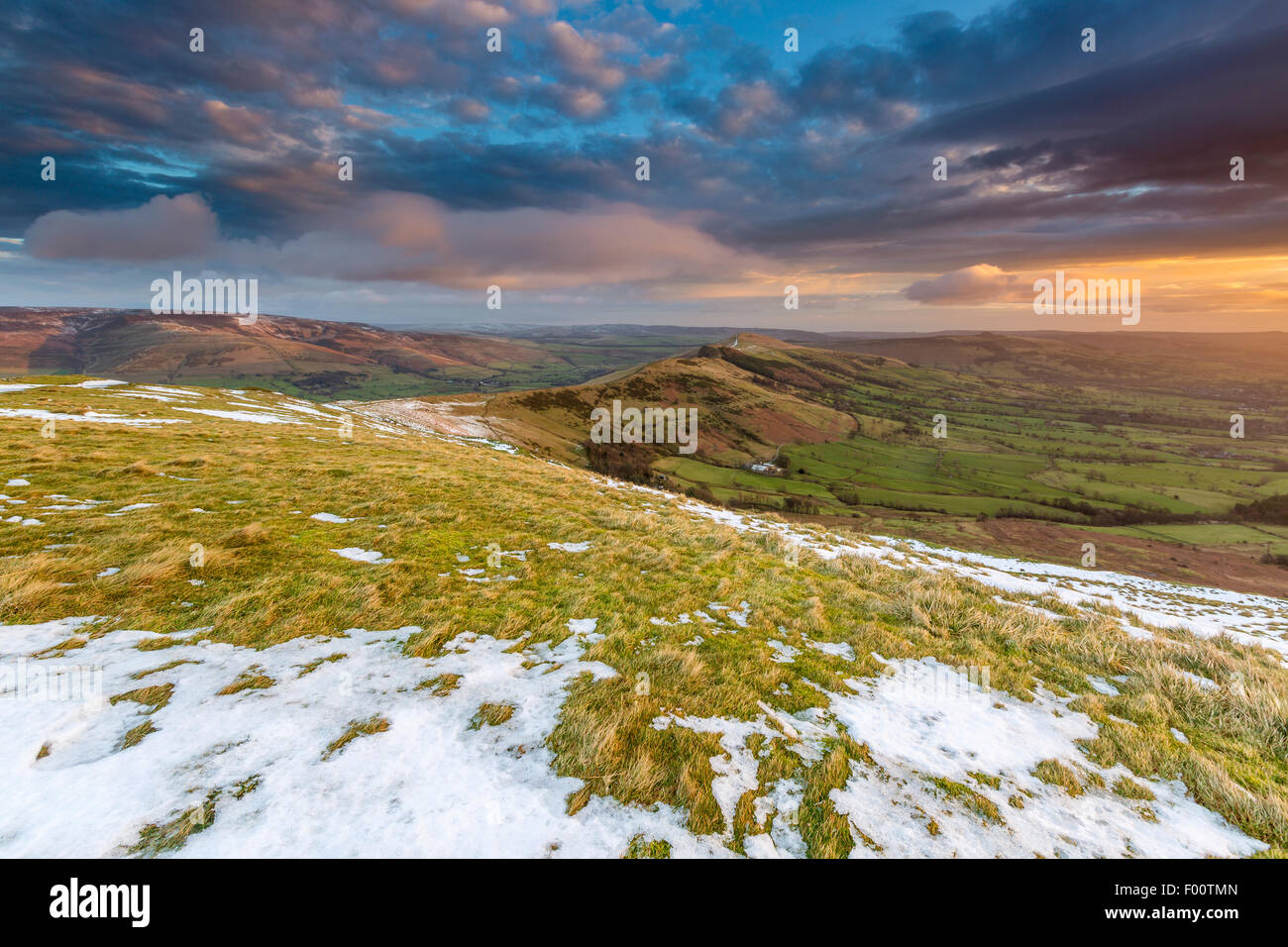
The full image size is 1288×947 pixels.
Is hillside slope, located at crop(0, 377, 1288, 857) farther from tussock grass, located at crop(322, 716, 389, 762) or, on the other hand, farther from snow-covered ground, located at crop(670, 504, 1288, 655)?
snow-covered ground, located at crop(670, 504, 1288, 655)

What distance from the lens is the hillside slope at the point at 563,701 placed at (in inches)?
163

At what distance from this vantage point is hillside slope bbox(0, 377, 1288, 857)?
4141 millimetres

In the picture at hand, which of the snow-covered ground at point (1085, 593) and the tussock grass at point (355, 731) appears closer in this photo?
the tussock grass at point (355, 731)

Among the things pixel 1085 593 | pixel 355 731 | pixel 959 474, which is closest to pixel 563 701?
pixel 355 731

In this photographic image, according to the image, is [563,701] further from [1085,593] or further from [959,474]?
[959,474]

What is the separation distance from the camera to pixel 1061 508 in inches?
4491

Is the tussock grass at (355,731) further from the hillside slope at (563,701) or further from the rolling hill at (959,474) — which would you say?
the rolling hill at (959,474)

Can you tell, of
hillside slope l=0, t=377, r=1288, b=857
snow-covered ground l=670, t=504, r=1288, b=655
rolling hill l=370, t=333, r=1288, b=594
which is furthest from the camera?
rolling hill l=370, t=333, r=1288, b=594

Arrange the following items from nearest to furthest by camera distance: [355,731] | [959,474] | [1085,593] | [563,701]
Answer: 1. [355,731]
2. [563,701]
3. [1085,593]
4. [959,474]

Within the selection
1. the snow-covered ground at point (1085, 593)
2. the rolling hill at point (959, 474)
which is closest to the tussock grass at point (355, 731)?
the snow-covered ground at point (1085, 593)

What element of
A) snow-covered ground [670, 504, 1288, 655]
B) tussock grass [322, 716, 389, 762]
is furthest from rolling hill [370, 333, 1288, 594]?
tussock grass [322, 716, 389, 762]

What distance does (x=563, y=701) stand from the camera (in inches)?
236
